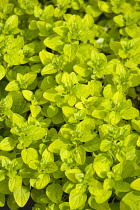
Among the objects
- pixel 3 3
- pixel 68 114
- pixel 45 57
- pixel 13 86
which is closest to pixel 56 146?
pixel 68 114

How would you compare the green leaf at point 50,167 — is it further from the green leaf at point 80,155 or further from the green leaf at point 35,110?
the green leaf at point 35,110

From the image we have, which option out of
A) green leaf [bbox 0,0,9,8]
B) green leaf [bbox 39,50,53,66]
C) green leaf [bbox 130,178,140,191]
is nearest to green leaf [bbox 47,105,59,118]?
green leaf [bbox 39,50,53,66]

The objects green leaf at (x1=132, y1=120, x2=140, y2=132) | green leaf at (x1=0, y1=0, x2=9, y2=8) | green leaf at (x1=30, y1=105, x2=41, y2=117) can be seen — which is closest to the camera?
green leaf at (x1=132, y1=120, x2=140, y2=132)

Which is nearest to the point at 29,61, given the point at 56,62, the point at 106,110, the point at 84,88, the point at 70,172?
Result: the point at 56,62

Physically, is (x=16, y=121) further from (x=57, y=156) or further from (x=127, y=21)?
(x=127, y=21)

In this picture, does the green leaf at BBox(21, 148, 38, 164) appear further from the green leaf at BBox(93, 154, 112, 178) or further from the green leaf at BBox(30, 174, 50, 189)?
the green leaf at BBox(93, 154, 112, 178)

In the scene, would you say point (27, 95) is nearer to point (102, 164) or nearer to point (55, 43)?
point (55, 43)
